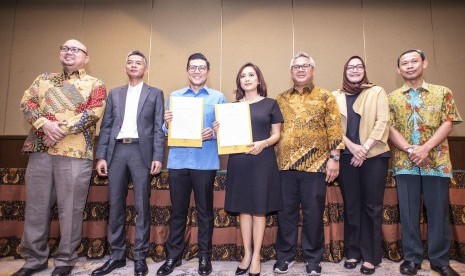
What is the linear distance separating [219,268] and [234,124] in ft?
3.76

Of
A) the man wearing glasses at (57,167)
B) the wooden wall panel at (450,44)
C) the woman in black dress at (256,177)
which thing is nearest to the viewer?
the woman in black dress at (256,177)

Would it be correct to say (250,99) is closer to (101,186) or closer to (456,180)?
(101,186)

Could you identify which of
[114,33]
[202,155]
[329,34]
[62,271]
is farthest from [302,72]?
[114,33]

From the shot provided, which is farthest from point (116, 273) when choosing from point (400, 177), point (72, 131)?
point (400, 177)

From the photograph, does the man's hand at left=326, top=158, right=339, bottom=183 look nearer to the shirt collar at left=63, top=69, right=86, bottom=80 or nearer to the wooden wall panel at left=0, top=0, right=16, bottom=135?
the shirt collar at left=63, top=69, right=86, bottom=80

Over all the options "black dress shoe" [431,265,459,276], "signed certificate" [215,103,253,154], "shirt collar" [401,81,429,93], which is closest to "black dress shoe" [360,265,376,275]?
"black dress shoe" [431,265,459,276]

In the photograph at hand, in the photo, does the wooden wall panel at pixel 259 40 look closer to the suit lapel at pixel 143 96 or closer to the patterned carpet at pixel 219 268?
the suit lapel at pixel 143 96

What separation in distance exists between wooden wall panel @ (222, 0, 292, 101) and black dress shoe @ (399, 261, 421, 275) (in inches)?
108

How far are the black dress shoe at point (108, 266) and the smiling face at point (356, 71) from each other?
88.8 inches

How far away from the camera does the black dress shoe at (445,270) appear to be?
193cm

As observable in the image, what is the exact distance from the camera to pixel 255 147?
192cm

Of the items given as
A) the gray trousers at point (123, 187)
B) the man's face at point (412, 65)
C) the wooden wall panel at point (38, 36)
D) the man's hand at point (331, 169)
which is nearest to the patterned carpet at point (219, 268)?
the gray trousers at point (123, 187)

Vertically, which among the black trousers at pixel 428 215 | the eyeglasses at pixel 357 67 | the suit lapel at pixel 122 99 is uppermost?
the eyeglasses at pixel 357 67

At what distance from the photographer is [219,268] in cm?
220
